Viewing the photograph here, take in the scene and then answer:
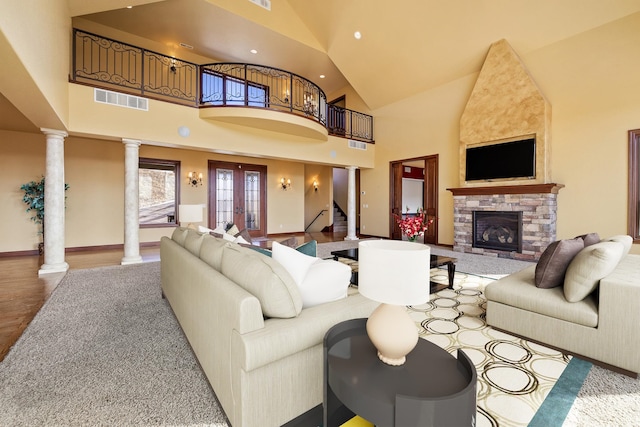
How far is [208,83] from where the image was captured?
8633mm

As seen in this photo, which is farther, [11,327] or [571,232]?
[571,232]

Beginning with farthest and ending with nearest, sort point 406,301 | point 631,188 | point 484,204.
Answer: point 484,204 < point 631,188 < point 406,301

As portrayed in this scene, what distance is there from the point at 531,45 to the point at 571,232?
12.7 ft

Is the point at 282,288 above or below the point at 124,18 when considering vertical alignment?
below

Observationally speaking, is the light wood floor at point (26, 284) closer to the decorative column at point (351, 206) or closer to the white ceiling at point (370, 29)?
the white ceiling at point (370, 29)

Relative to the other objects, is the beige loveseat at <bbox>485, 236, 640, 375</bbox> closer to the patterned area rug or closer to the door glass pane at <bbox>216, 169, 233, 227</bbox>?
the patterned area rug

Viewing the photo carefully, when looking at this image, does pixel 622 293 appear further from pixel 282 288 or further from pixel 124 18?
pixel 124 18

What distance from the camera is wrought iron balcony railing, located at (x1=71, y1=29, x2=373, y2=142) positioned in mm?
6164

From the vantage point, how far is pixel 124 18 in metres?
6.96

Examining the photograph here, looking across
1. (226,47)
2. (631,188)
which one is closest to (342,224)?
(226,47)

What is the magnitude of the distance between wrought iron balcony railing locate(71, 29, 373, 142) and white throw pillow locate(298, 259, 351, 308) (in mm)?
5247

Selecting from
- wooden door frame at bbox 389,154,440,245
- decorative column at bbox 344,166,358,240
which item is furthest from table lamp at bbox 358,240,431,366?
decorative column at bbox 344,166,358,240

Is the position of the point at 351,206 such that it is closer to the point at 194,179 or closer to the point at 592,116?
the point at 194,179

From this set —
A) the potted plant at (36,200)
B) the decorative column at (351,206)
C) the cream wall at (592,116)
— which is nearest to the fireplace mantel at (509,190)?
the cream wall at (592,116)
